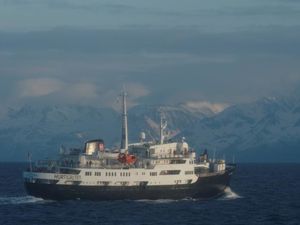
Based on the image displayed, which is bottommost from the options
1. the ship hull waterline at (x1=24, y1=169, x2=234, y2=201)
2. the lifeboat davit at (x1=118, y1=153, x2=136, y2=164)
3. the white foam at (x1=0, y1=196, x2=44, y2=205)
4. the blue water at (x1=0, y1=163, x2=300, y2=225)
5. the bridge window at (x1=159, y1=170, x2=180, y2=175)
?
the blue water at (x1=0, y1=163, x2=300, y2=225)

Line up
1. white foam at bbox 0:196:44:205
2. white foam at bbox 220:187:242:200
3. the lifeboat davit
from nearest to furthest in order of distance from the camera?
white foam at bbox 0:196:44:205, the lifeboat davit, white foam at bbox 220:187:242:200

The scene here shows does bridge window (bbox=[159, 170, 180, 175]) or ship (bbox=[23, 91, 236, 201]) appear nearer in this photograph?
ship (bbox=[23, 91, 236, 201])

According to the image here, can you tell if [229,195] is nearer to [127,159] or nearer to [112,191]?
[127,159]

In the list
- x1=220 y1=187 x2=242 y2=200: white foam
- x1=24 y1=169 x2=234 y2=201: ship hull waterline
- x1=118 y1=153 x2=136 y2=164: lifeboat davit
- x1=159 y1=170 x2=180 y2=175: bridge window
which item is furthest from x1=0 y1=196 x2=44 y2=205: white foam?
x1=220 y1=187 x2=242 y2=200: white foam

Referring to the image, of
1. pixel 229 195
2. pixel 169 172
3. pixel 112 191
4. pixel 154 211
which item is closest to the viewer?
pixel 154 211

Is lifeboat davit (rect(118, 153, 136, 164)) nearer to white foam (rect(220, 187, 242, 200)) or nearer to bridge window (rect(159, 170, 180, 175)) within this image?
bridge window (rect(159, 170, 180, 175))

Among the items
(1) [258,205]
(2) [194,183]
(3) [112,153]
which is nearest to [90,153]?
(3) [112,153]

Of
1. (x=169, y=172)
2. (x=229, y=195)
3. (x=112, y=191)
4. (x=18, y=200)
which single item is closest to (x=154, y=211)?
(x=112, y=191)

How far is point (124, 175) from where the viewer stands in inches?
5477

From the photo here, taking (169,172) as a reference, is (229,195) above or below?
below

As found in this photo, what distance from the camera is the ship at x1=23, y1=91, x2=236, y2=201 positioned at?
138125 millimetres

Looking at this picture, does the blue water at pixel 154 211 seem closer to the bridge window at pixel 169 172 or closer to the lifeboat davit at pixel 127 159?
the bridge window at pixel 169 172

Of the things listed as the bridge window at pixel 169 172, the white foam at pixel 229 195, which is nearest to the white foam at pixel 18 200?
the bridge window at pixel 169 172

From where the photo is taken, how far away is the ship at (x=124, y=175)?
138m
